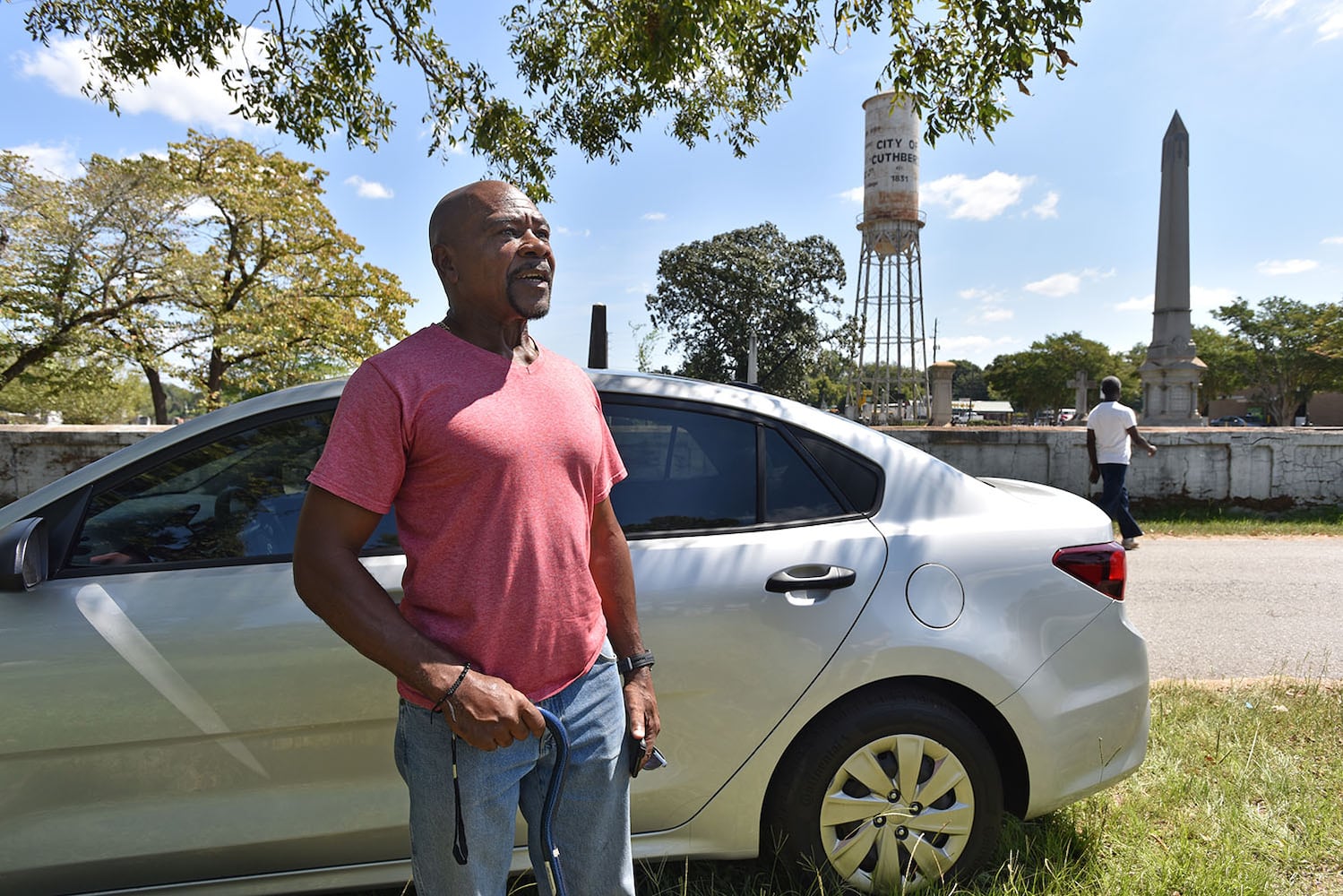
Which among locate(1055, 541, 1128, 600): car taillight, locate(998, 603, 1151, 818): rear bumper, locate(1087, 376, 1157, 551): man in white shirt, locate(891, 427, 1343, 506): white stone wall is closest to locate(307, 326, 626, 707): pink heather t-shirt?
locate(998, 603, 1151, 818): rear bumper

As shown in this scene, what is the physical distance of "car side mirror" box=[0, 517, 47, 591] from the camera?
70.6 inches

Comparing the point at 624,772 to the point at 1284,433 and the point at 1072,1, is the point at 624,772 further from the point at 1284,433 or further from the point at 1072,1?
the point at 1284,433

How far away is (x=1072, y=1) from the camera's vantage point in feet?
12.6

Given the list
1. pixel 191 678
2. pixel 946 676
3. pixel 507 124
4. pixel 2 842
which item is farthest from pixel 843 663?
pixel 507 124

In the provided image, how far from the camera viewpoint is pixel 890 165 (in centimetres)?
3155

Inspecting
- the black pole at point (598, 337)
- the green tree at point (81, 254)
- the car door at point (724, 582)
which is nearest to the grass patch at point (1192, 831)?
the car door at point (724, 582)

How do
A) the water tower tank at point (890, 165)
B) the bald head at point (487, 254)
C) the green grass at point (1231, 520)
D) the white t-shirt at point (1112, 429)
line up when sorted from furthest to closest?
the water tower tank at point (890, 165), the green grass at point (1231, 520), the white t-shirt at point (1112, 429), the bald head at point (487, 254)

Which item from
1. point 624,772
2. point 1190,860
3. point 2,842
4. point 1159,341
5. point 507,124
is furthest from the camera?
point 1159,341

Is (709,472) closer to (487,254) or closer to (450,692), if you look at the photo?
(487,254)

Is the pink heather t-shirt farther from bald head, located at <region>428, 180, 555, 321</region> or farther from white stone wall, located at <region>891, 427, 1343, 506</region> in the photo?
white stone wall, located at <region>891, 427, 1343, 506</region>

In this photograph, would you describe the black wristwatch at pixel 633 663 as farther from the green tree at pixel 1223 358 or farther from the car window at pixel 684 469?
the green tree at pixel 1223 358

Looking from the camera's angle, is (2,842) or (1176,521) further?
(1176,521)

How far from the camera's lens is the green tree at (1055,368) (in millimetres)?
65000

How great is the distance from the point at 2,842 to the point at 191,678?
1.97 feet
